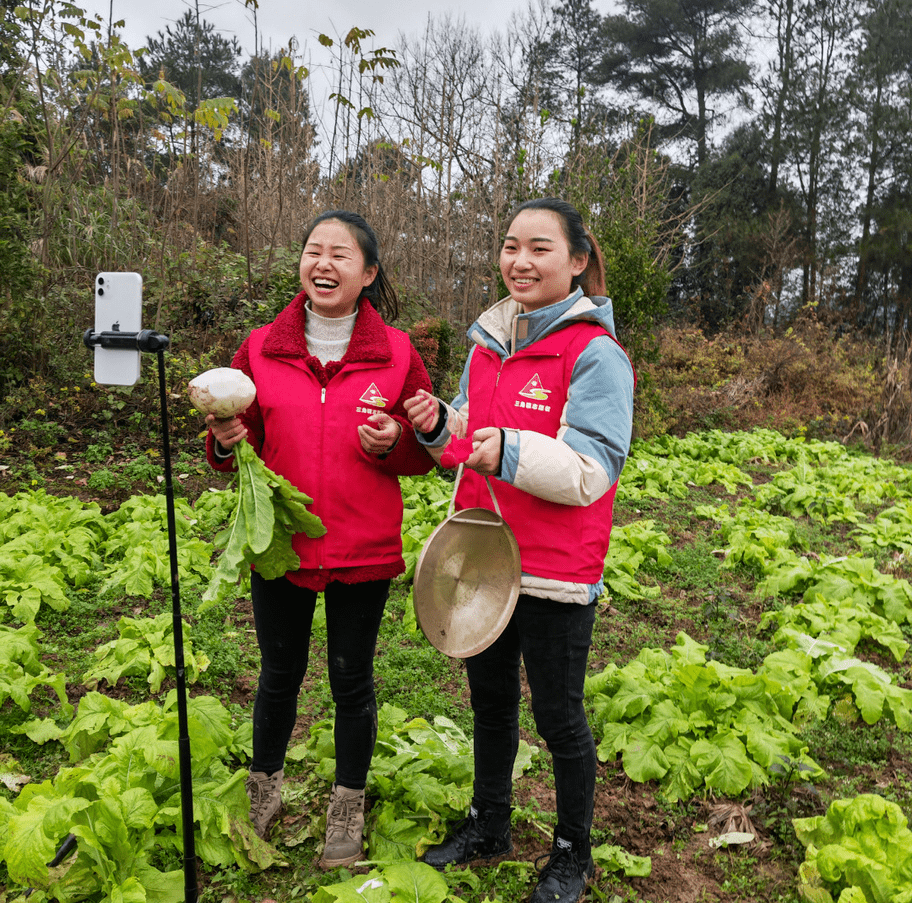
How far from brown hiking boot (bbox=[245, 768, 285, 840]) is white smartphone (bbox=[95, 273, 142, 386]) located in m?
1.47

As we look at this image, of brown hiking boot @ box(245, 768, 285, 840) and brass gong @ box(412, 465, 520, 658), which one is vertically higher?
brass gong @ box(412, 465, 520, 658)

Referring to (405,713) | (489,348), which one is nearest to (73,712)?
(405,713)

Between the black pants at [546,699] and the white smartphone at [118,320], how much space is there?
1274 millimetres

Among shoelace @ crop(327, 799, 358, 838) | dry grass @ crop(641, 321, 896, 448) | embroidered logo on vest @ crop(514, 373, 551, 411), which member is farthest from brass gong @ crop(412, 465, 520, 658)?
dry grass @ crop(641, 321, 896, 448)

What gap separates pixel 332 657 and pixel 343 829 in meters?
0.62

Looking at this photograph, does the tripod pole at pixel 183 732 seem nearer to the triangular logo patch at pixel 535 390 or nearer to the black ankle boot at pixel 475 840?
the black ankle boot at pixel 475 840

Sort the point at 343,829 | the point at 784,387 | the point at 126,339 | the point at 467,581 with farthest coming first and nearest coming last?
the point at 784,387 → the point at 343,829 → the point at 467,581 → the point at 126,339

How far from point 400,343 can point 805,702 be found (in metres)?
2.73

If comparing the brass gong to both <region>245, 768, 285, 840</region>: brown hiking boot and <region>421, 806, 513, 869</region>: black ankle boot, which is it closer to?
<region>421, 806, 513, 869</region>: black ankle boot

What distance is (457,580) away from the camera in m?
2.28

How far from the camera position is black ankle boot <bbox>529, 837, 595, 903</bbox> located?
234cm

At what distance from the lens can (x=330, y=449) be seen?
7.82 feet

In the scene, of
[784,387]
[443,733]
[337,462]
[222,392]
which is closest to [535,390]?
[337,462]

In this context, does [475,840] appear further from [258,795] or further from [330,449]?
[330,449]
